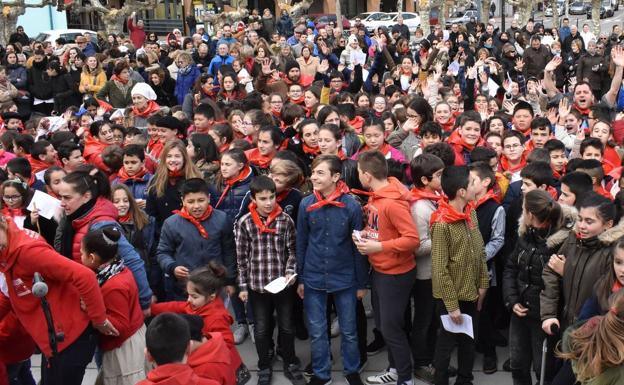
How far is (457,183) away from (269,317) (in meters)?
1.66

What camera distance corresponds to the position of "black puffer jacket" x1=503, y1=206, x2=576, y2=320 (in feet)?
14.1

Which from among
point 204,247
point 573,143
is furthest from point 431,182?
point 573,143

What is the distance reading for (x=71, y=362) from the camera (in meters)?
4.00

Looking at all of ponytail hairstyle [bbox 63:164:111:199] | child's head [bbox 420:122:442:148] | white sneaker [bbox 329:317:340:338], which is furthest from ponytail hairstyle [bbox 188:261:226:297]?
child's head [bbox 420:122:442:148]

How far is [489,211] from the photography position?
5.04m

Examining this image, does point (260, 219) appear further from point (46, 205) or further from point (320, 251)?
point (46, 205)

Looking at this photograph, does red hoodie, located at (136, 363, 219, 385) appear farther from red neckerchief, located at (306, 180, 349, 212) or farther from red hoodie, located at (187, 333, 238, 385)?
red neckerchief, located at (306, 180, 349, 212)

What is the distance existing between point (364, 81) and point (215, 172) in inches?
254

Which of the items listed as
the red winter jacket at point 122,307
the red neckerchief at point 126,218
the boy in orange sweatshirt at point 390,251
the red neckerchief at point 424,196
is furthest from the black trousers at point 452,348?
the red neckerchief at point 126,218

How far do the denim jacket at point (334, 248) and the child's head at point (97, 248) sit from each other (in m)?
1.35

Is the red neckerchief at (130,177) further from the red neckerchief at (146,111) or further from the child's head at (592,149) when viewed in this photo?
the child's head at (592,149)

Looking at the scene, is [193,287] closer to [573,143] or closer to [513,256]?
[513,256]

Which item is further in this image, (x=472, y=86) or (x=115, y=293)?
(x=472, y=86)

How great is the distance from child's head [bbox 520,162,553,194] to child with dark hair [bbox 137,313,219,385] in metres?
2.68
